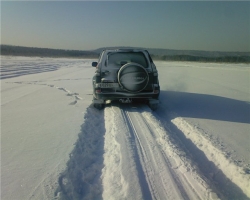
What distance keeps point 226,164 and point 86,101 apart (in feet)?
17.4

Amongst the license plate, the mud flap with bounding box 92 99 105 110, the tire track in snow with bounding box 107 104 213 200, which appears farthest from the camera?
the mud flap with bounding box 92 99 105 110

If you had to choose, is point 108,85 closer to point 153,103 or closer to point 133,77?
point 133,77

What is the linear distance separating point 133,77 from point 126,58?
1.14m

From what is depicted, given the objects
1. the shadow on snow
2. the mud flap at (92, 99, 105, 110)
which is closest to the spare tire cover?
the mud flap at (92, 99, 105, 110)

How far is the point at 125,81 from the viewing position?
571cm

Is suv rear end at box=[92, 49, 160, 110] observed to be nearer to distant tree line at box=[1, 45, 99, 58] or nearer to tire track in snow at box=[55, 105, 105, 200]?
tire track in snow at box=[55, 105, 105, 200]

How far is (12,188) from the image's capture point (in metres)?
2.55

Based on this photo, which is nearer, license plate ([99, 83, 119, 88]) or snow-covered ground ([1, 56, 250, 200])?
snow-covered ground ([1, 56, 250, 200])

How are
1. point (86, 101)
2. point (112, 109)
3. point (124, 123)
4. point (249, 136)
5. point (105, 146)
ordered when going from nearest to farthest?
point (105, 146) → point (249, 136) → point (124, 123) → point (112, 109) → point (86, 101)

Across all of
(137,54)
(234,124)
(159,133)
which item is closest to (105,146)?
(159,133)

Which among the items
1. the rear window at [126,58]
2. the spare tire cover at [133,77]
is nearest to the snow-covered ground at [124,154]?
the spare tire cover at [133,77]

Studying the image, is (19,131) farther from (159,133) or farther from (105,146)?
(159,133)

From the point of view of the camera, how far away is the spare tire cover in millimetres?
5605

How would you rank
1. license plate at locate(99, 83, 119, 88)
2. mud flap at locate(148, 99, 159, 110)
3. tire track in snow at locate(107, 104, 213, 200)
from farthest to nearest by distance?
mud flap at locate(148, 99, 159, 110) → license plate at locate(99, 83, 119, 88) → tire track in snow at locate(107, 104, 213, 200)
